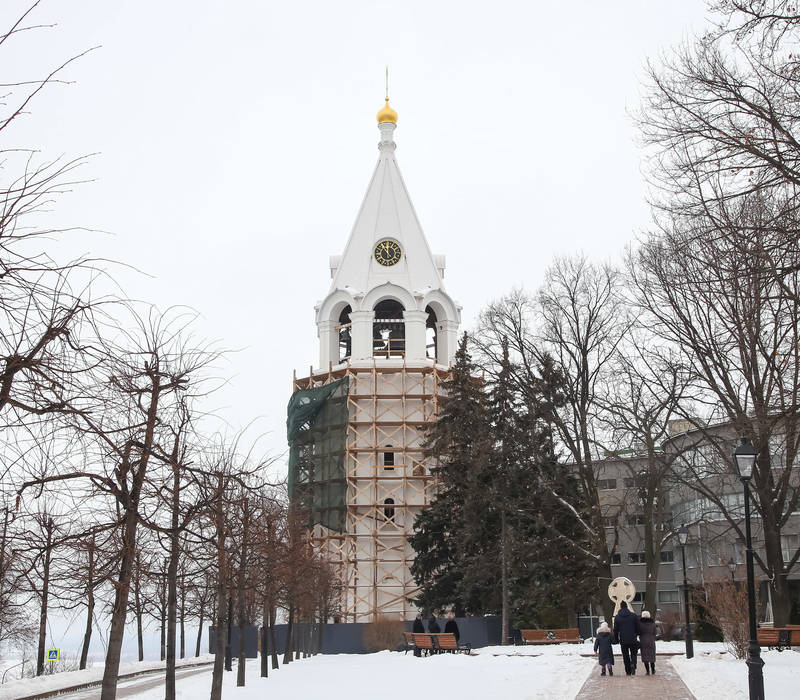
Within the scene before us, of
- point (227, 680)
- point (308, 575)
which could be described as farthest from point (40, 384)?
point (308, 575)

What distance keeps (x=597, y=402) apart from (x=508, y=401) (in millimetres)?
8053

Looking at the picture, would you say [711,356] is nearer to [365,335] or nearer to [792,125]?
[792,125]

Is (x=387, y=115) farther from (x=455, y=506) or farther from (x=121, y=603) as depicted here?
(x=121, y=603)

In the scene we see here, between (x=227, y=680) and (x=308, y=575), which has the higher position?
(x=308, y=575)

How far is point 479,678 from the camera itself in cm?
2289

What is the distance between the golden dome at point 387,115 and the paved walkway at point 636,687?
41.1 m

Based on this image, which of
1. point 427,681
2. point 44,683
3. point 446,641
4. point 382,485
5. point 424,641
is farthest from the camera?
point 382,485

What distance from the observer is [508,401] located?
42688 mm

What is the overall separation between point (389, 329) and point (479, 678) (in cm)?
3545

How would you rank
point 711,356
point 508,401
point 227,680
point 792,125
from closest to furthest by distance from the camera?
point 792,125 → point 711,356 → point 227,680 → point 508,401

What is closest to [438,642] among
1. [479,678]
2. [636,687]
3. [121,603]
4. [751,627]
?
[479,678]

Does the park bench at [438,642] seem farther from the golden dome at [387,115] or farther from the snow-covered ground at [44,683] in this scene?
the golden dome at [387,115]

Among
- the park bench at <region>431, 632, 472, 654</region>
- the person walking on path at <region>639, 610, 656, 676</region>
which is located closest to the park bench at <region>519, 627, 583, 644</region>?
the park bench at <region>431, 632, 472, 654</region>

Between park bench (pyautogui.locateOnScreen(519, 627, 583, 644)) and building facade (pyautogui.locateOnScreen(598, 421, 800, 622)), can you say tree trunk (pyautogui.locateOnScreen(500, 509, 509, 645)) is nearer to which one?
park bench (pyautogui.locateOnScreen(519, 627, 583, 644))
